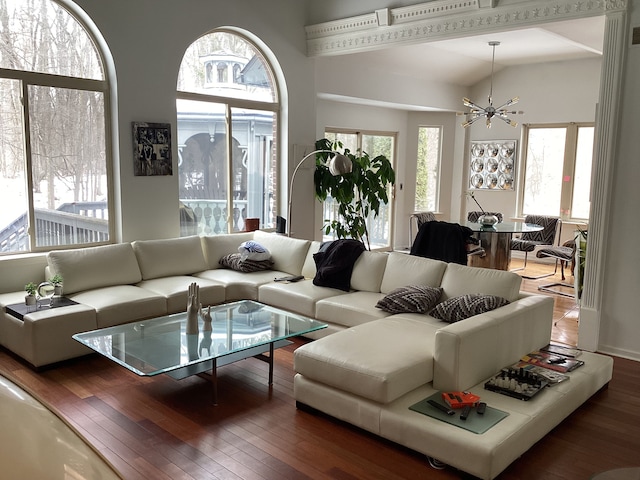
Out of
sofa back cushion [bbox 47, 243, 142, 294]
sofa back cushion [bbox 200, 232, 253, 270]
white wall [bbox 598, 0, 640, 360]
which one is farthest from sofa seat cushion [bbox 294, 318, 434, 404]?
sofa back cushion [bbox 200, 232, 253, 270]

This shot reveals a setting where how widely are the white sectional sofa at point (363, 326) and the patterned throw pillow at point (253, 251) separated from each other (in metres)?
0.14

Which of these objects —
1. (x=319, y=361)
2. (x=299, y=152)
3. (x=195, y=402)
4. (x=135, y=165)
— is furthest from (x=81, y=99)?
(x=319, y=361)

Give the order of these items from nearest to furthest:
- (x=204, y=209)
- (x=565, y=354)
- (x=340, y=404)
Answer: (x=340, y=404) → (x=565, y=354) → (x=204, y=209)

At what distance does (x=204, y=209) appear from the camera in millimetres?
6520

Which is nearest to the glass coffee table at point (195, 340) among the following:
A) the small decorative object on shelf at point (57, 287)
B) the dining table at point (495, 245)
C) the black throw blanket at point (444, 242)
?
the small decorative object on shelf at point (57, 287)

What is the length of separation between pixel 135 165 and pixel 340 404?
345 centimetres

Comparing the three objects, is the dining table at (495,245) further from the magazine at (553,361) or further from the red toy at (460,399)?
the red toy at (460,399)

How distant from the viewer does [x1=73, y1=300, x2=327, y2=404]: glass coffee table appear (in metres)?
3.43

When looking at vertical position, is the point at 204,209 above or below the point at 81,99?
below

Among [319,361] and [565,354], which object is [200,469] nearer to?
[319,361]

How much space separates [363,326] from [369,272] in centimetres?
118

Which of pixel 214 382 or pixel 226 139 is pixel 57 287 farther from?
pixel 226 139

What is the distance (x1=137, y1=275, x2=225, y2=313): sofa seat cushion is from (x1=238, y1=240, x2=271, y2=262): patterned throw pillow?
1.75 feet

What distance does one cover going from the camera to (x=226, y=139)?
6645mm
